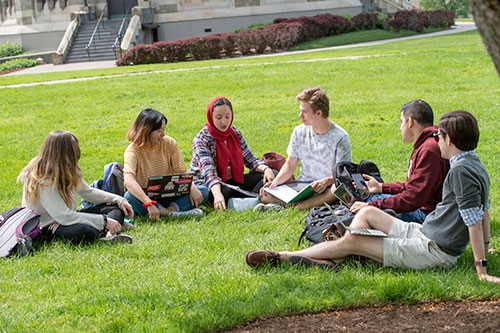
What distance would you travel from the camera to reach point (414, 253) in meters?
5.06

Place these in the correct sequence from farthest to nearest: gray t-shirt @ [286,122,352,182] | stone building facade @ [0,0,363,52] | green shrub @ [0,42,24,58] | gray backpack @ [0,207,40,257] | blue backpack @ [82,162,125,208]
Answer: stone building facade @ [0,0,363,52], green shrub @ [0,42,24,58], blue backpack @ [82,162,125,208], gray t-shirt @ [286,122,352,182], gray backpack @ [0,207,40,257]

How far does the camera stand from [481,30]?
300 cm

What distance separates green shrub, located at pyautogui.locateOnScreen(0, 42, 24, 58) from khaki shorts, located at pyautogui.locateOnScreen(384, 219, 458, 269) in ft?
108

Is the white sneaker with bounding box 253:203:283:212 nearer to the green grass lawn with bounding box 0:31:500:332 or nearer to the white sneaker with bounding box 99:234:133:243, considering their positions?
the green grass lawn with bounding box 0:31:500:332

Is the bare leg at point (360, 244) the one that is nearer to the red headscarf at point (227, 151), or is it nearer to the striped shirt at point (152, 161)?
the striped shirt at point (152, 161)

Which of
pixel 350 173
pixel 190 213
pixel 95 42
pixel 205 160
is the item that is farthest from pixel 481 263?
pixel 95 42

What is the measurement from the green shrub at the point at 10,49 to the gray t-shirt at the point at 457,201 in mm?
33214

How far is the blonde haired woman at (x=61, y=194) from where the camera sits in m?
6.21

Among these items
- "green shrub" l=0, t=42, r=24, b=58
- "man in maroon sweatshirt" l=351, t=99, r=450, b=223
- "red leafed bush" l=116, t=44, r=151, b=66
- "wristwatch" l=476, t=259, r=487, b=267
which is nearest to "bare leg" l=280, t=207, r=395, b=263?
"man in maroon sweatshirt" l=351, t=99, r=450, b=223

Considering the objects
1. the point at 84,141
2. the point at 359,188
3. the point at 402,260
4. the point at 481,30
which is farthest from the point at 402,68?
the point at 481,30

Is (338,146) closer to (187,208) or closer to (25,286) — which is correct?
(187,208)

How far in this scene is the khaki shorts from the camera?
198 inches

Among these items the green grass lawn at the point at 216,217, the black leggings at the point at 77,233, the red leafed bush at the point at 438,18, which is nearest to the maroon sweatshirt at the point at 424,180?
the green grass lawn at the point at 216,217

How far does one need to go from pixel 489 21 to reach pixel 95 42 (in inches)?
1270
